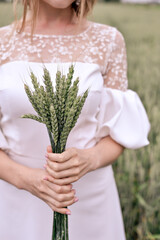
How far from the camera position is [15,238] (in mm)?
1109

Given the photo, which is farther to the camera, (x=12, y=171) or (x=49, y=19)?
(x=49, y=19)

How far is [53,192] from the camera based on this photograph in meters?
0.78

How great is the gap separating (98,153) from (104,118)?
0.19 meters

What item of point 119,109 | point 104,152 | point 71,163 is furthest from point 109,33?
point 71,163

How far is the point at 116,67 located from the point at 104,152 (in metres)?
0.30

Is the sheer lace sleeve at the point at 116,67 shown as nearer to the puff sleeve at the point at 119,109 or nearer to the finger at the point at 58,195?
the puff sleeve at the point at 119,109

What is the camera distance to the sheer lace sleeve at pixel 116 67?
3.65ft

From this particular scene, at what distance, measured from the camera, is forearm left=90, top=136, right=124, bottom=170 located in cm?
100

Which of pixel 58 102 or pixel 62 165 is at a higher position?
pixel 58 102

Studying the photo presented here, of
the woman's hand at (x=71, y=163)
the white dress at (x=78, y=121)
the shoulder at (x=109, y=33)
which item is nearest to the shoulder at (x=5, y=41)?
the white dress at (x=78, y=121)

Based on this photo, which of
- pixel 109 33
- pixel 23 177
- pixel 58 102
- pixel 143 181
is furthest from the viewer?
pixel 143 181

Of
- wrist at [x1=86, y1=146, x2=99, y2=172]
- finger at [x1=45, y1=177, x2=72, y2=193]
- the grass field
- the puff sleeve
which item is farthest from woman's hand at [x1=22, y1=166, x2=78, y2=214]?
the grass field

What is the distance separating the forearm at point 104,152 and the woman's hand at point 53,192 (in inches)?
7.4

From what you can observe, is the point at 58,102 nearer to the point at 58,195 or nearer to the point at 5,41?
the point at 58,195
